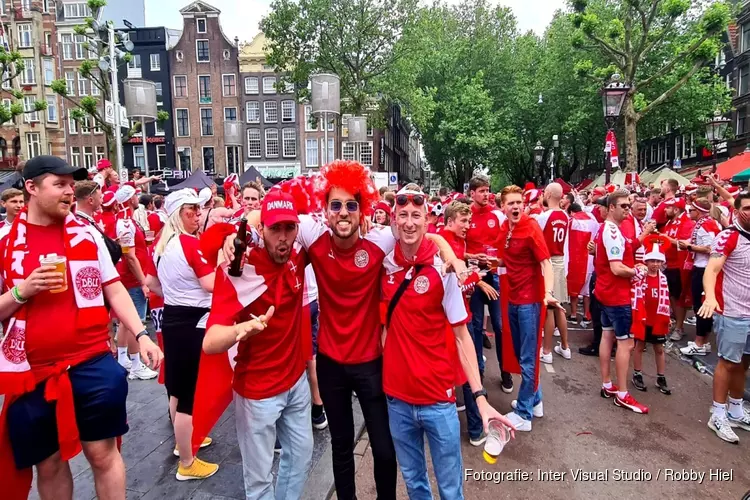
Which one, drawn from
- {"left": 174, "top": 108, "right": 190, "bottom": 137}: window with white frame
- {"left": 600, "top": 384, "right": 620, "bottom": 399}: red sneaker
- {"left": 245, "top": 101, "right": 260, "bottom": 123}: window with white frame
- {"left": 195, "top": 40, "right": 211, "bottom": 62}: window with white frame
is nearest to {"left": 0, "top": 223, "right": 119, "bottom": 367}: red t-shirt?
{"left": 600, "top": 384, "right": 620, "bottom": 399}: red sneaker

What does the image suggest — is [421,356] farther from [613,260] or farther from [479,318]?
[613,260]

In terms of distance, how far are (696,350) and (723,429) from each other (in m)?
2.47

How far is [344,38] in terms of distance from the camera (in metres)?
25.3

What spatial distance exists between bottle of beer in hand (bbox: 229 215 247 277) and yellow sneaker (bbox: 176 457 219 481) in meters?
1.96

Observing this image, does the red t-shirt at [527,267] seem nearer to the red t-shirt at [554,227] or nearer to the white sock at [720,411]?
the white sock at [720,411]

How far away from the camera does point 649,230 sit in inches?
183

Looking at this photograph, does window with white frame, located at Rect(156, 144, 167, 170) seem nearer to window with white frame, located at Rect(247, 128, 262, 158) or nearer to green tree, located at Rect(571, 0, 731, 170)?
window with white frame, located at Rect(247, 128, 262, 158)

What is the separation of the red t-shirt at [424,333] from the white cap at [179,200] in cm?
188

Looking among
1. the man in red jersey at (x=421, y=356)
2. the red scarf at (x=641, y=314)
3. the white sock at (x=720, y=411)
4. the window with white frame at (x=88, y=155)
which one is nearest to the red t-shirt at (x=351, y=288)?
the man in red jersey at (x=421, y=356)

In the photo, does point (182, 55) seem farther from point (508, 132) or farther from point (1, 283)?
point (1, 283)

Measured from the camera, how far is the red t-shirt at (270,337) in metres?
2.29

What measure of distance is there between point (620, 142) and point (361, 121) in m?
23.6

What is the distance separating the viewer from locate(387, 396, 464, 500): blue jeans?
7.45ft

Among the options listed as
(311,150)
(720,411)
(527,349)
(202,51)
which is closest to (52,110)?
(202,51)
